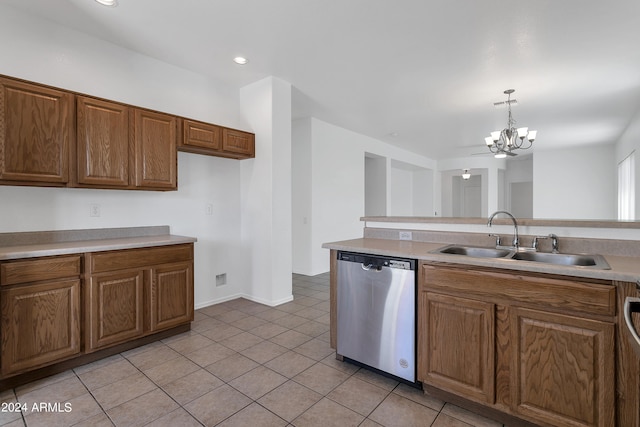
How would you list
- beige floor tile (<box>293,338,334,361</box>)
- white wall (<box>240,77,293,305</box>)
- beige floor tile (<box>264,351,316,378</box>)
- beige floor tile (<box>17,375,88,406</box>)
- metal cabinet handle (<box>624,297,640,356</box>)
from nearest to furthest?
metal cabinet handle (<box>624,297,640,356</box>) → beige floor tile (<box>17,375,88,406</box>) → beige floor tile (<box>264,351,316,378</box>) → beige floor tile (<box>293,338,334,361</box>) → white wall (<box>240,77,293,305</box>)

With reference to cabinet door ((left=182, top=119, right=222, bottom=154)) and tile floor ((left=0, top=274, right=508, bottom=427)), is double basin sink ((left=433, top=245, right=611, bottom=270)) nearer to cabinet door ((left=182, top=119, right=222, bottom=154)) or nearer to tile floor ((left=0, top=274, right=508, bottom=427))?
tile floor ((left=0, top=274, right=508, bottom=427))

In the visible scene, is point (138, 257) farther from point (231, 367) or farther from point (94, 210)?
point (231, 367)

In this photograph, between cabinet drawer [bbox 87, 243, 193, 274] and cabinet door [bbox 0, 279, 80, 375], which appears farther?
cabinet drawer [bbox 87, 243, 193, 274]

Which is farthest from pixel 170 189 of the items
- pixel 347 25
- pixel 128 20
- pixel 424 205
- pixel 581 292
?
pixel 424 205

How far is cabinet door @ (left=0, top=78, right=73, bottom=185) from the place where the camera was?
6.98 ft

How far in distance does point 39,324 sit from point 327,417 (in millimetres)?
2017

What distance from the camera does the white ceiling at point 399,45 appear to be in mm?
2398

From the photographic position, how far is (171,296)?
2.79 m

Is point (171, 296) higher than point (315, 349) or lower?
higher

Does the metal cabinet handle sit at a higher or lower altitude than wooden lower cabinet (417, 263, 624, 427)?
higher

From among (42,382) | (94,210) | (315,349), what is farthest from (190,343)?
(94,210)

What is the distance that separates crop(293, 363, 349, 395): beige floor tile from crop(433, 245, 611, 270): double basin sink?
3.68 ft

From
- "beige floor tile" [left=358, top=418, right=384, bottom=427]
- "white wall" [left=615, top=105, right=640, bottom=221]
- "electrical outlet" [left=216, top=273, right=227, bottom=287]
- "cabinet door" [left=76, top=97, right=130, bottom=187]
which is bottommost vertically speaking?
"beige floor tile" [left=358, top=418, right=384, bottom=427]

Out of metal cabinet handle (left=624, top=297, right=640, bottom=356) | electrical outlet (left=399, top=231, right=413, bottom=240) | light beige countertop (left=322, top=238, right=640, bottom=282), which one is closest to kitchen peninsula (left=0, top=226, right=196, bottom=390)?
light beige countertop (left=322, top=238, right=640, bottom=282)
